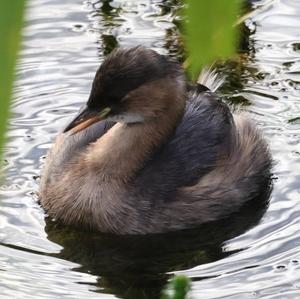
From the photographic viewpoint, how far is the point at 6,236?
533 centimetres

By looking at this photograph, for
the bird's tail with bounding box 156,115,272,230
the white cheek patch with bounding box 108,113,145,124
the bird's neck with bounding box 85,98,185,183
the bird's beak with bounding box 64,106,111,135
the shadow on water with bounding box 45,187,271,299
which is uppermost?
the bird's beak with bounding box 64,106,111,135

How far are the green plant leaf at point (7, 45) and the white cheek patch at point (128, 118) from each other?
15.3 ft

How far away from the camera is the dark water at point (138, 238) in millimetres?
4918

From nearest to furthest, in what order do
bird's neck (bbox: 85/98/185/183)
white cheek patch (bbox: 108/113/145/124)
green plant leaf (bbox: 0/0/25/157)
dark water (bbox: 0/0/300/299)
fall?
1. green plant leaf (bbox: 0/0/25/157)
2. dark water (bbox: 0/0/300/299)
3. white cheek patch (bbox: 108/113/145/124)
4. bird's neck (bbox: 85/98/185/183)

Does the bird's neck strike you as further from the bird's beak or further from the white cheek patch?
the bird's beak

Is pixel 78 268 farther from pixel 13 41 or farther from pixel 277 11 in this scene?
pixel 13 41

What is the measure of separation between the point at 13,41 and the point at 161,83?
4762mm

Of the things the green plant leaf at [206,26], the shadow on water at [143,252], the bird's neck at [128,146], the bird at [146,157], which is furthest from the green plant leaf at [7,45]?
the bird's neck at [128,146]

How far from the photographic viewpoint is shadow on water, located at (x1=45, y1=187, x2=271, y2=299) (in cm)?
496

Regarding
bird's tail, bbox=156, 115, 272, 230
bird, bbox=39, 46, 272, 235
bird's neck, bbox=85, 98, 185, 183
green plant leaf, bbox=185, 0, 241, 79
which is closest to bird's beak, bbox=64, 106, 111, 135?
bird, bbox=39, 46, 272, 235

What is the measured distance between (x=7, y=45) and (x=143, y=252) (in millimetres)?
4678

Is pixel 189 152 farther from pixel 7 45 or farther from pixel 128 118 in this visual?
pixel 7 45

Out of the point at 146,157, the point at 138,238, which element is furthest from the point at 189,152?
the point at 138,238

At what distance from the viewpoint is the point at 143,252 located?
5.33 m
